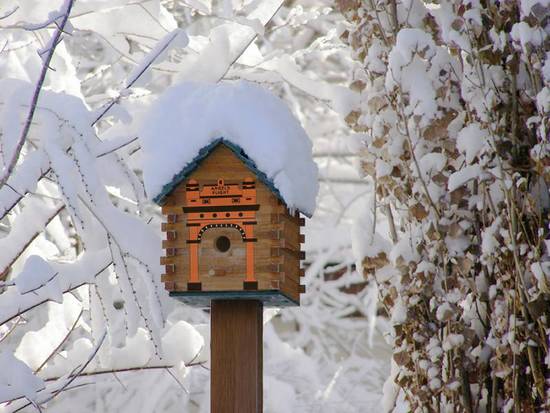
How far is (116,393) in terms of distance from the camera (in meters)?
4.77

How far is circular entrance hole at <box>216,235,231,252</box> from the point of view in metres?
2.68

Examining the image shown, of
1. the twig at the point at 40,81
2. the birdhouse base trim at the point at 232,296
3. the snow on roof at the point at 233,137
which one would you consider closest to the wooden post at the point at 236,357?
the birdhouse base trim at the point at 232,296

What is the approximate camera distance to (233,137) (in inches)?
104

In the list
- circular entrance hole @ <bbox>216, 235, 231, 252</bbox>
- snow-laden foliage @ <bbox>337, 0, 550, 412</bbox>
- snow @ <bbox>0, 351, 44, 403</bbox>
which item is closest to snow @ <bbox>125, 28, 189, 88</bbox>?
circular entrance hole @ <bbox>216, 235, 231, 252</bbox>

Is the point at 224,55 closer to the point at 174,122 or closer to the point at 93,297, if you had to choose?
the point at 174,122

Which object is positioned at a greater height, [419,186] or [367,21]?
[367,21]

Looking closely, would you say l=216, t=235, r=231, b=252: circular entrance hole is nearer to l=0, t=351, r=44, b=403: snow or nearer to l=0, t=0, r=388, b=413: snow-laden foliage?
l=0, t=0, r=388, b=413: snow-laden foliage

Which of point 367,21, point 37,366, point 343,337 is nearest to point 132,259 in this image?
point 37,366

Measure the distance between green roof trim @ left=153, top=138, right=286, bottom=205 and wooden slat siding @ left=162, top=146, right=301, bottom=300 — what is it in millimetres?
21

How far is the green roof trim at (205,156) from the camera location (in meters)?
2.62

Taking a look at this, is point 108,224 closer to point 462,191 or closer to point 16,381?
point 16,381

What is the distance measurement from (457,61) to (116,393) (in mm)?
2451

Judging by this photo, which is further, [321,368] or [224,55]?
[321,368]

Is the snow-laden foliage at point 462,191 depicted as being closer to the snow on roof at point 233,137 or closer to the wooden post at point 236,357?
the snow on roof at point 233,137
